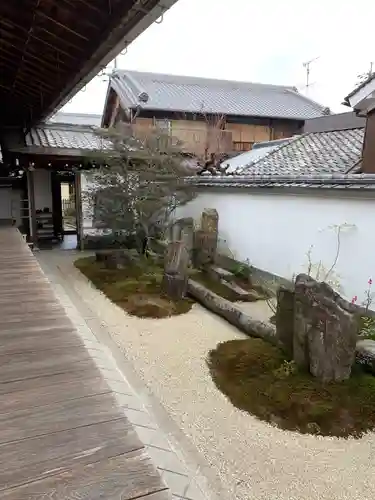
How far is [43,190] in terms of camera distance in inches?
439

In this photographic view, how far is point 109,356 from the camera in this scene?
4.25 meters

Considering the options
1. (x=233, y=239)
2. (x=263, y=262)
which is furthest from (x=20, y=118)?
(x=263, y=262)

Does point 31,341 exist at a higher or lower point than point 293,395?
higher

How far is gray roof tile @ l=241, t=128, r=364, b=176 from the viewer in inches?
291

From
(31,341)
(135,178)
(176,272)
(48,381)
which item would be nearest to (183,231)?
(135,178)

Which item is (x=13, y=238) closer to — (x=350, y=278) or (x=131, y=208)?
(x=131, y=208)

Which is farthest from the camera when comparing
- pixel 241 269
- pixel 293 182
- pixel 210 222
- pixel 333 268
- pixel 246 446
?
pixel 210 222

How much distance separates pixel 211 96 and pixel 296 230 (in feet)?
46.4

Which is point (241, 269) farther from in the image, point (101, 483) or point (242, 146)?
point (242, 146)

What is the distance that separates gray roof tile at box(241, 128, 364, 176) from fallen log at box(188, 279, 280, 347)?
282 centimetres

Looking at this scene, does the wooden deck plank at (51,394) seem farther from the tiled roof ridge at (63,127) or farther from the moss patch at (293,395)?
the tiled roof ridge at (63,127)

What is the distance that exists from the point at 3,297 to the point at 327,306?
2.77m

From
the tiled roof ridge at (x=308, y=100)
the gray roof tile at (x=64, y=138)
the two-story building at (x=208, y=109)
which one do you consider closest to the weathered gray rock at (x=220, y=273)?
the gray roof tile at (x=64, y=138)

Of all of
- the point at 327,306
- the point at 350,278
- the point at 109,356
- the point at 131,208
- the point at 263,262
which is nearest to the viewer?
the point at 327,306
